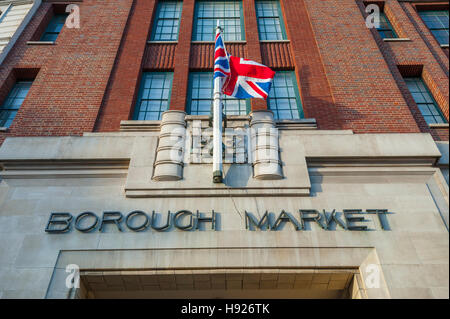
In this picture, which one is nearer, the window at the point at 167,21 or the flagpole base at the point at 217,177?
the flagpole base at the point at 217,177

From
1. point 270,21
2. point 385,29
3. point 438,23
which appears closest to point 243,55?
point 270,21

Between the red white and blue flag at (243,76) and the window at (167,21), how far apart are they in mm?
4970

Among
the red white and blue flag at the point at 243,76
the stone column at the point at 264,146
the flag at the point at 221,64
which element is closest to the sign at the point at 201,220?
the stone column at the point at 264,146

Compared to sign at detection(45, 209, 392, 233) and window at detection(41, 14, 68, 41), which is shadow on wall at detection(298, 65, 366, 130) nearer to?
sign at detection(45, 209, 392, 233)

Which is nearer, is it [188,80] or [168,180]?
[168,180]

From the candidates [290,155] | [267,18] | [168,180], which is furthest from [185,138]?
[267,18]

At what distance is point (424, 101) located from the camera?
11.8 meters

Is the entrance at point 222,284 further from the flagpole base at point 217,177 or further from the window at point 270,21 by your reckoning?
the window at point 270,21

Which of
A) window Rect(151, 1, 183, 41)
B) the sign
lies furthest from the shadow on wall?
window Rect(151, 1, 183, 41)

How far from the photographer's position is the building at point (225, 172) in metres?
7.25
